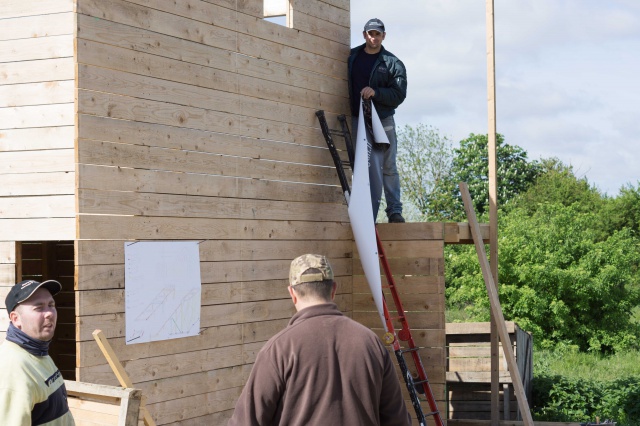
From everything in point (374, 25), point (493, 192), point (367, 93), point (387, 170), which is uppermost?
point (374, 25)

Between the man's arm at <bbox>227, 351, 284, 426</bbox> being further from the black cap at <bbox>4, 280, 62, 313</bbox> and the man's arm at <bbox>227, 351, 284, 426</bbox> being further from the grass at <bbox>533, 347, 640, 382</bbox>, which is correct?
the grass at <bbox>533, 347, 640, 382</bbox>

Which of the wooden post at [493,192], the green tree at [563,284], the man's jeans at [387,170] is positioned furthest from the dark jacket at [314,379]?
the green tree at [563,284]

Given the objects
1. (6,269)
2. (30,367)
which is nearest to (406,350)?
(6,269)

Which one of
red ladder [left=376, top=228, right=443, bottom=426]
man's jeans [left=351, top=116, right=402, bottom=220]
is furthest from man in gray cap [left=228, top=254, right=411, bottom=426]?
man's jeans [left=351, top=116, right=402, bottom=220]

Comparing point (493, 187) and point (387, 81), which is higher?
point (387, 81)

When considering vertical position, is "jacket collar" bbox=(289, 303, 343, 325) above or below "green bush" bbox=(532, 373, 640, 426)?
above

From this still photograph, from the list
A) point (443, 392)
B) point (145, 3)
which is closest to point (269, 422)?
point (145, 3)

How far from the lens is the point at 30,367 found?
14.0 ft

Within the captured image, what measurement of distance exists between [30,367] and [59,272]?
5897 millimetres

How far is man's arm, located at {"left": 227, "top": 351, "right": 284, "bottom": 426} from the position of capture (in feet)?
13.4

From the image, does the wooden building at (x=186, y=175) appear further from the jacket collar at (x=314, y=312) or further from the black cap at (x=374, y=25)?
the jacket collar at (x=314, y=312)

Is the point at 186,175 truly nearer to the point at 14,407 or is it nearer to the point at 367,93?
the point at 367,93

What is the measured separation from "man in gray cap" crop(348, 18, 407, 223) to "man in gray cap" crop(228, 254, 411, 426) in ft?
20.5

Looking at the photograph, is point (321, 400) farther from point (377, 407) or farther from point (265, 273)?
point (265, 273)
